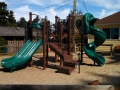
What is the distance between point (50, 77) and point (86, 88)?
5.95 metres

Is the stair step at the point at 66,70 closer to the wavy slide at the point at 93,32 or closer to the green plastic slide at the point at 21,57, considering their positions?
the green plastic slide at the point at 21,57

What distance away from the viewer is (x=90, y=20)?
1053cm

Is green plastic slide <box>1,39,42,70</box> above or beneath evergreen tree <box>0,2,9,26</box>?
beneath

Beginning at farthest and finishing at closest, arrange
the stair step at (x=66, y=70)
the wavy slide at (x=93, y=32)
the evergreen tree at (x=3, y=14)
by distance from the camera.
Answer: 1. the evergreen tree at (x=3, y=14)
2. the wavy slide at (x=93, y=32)
3. the stair step at (x=66, y=70)

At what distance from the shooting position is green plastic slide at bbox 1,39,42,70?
9.02m

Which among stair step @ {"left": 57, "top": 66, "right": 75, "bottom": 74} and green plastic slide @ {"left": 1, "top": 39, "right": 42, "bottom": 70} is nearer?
stair step @ {"left": 57, "top": 66, "right": 75, "bottom": 74}

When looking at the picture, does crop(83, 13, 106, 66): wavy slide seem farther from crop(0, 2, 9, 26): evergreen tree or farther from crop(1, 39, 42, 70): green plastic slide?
crop(0, 2, 9, 26): evergreen tree

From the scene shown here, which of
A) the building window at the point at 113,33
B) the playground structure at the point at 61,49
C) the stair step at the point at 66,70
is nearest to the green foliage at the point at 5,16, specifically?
the building window at the point at 113,33

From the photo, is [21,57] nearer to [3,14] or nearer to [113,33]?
[113,33]

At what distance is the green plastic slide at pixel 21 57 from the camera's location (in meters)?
9.02

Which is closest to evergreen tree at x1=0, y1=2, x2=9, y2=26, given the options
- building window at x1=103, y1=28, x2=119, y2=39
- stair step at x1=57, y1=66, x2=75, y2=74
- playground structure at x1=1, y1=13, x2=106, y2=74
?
building window at x1=103, y1=28, x2=119, y2=39

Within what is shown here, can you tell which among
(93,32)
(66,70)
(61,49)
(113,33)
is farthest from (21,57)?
(113,33)

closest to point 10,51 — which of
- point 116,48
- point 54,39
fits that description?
point 54,39

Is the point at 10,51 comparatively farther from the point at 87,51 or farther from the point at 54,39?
the point at 87,51
